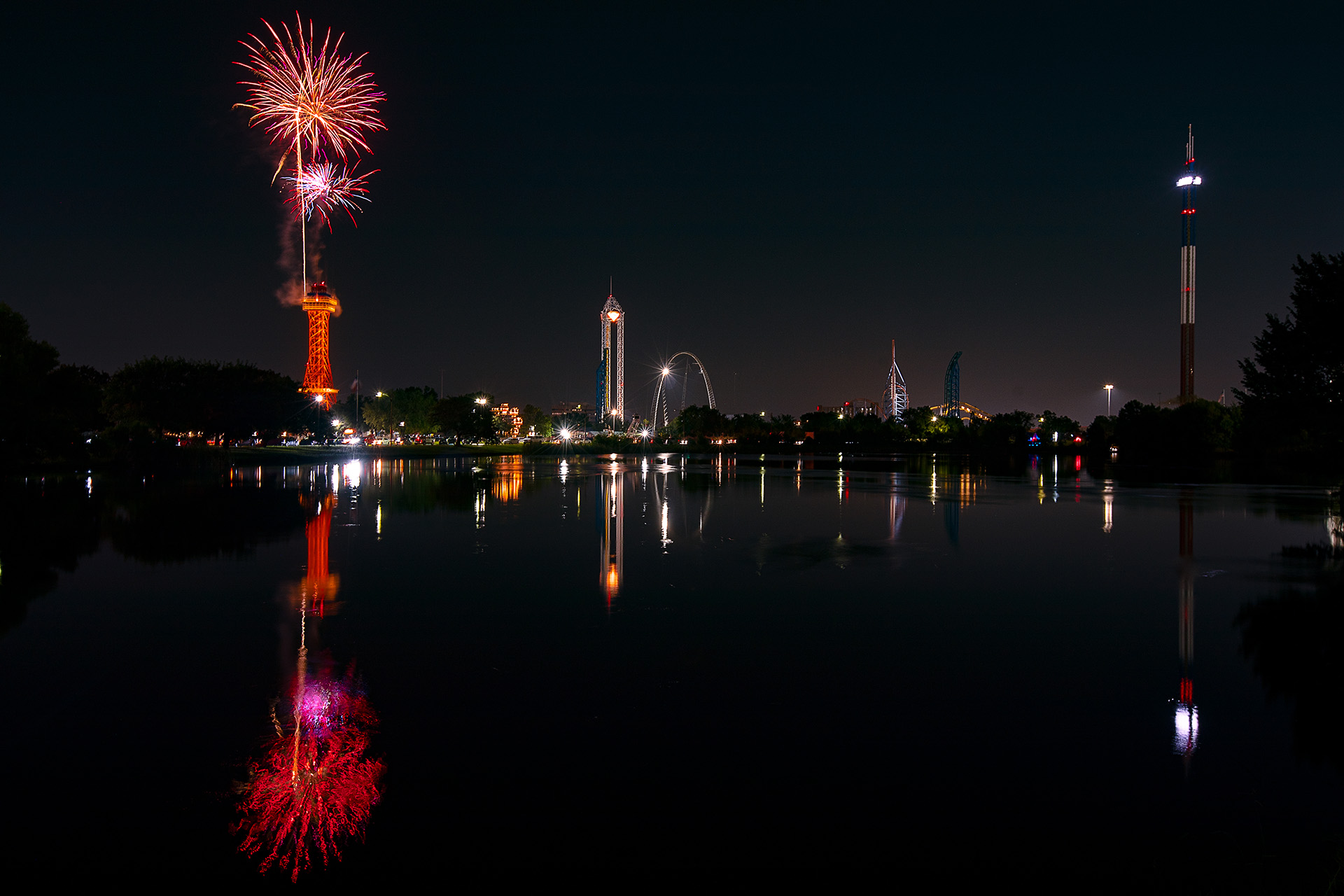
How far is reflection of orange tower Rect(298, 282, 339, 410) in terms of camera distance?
147000 mm

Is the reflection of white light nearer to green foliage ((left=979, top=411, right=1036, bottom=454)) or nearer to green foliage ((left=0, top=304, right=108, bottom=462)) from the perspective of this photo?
green foliage ((left=0, top=304, right=108, bottom=462))

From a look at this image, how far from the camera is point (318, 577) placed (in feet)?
44.1

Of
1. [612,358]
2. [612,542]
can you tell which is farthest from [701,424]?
[612,542]

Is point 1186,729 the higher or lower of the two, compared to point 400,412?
lower

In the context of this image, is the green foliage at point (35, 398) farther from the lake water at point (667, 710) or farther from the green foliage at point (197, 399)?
the lake water at point (667, 710)

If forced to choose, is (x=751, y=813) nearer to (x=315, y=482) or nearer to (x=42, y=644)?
(x=42, y=644)

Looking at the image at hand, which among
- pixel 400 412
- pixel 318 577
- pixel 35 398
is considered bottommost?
pixel 318 577

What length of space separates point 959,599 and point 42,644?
12.1 meters

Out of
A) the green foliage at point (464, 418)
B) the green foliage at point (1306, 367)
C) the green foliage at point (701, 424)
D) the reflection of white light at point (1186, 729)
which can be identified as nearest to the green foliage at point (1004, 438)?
the green foliage at point (701, 424)

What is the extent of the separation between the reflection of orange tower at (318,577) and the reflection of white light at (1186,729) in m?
9.92

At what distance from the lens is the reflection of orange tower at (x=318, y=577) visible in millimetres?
11461

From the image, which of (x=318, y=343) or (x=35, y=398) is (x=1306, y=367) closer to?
(x=35, y=398)

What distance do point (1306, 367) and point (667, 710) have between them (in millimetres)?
38572

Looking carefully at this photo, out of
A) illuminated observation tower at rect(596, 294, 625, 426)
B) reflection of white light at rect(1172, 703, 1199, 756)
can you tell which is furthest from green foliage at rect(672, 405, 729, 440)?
reflection of white light at rect(1172, 703, 1199, 756)
